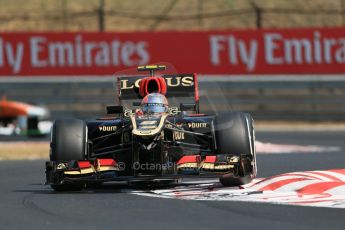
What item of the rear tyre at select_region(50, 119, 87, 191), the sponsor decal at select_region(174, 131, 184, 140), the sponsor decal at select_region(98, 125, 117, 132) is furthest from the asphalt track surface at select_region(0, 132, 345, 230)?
the sponsor decal at select_region(174, 131, 184, 140)

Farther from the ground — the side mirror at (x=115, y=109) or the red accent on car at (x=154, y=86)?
the red accent on car at (x=154, y=86)

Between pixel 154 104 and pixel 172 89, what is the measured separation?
949mm

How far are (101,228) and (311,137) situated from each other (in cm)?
1428

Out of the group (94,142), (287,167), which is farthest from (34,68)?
(94,142)

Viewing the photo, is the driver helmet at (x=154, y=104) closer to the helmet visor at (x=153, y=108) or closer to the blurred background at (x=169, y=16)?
the helmet visor at (x=153, y=108)

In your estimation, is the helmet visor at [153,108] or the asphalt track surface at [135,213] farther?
the helmet visor at [153,108]

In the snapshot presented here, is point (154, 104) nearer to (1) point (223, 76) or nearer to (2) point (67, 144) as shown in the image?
(2) point (67, 144)

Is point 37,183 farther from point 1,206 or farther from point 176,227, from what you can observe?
point 176,227

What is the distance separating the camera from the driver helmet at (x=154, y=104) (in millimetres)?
12359

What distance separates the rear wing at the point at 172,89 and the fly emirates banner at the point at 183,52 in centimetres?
1106

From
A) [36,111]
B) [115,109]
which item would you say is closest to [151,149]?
[115,109]

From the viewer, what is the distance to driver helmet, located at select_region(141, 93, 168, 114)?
12.4 metres

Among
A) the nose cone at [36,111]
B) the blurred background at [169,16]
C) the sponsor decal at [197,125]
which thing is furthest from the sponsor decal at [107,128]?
the blurred background at [169,16]

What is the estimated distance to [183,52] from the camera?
25.0 metres
